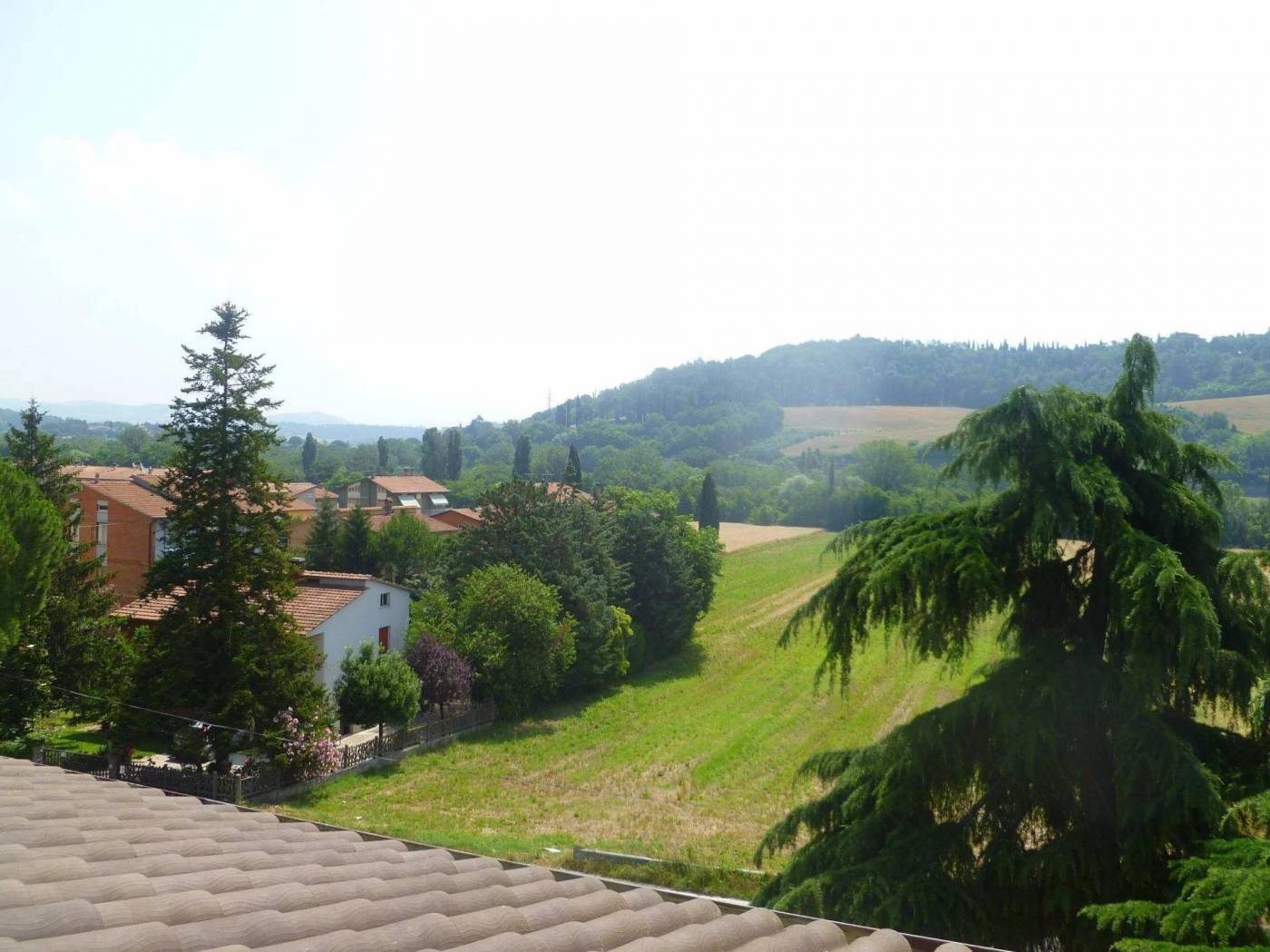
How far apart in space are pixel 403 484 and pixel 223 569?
235 feet

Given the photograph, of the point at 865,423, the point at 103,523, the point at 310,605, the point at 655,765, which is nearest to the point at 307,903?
the point at 655,765

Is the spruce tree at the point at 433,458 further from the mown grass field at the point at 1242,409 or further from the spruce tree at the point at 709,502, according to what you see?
the mown grass field at the point at 1242,409

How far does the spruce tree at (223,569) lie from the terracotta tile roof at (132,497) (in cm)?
1710

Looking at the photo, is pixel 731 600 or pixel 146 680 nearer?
pixel 146 680

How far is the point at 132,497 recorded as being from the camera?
39156 mm

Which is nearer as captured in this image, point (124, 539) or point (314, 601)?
point (314, 601)

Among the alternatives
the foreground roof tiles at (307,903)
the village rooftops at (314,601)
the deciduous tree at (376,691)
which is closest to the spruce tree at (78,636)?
the village rooftops at (314,601)

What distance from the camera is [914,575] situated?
7281mm

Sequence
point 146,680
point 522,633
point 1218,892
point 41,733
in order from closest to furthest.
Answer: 1. point 1218,892
2. point 146,680
3. point 41,733
4. point 522,633

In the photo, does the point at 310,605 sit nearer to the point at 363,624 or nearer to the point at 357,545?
the point at 363,624

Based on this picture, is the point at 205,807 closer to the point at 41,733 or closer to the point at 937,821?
the point at 937,821

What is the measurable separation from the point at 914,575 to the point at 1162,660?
1.92 meters

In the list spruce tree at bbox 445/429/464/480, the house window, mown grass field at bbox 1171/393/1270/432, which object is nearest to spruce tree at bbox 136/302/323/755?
the house window

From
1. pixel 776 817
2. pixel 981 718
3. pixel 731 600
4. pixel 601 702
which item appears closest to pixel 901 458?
pixel 731 600
